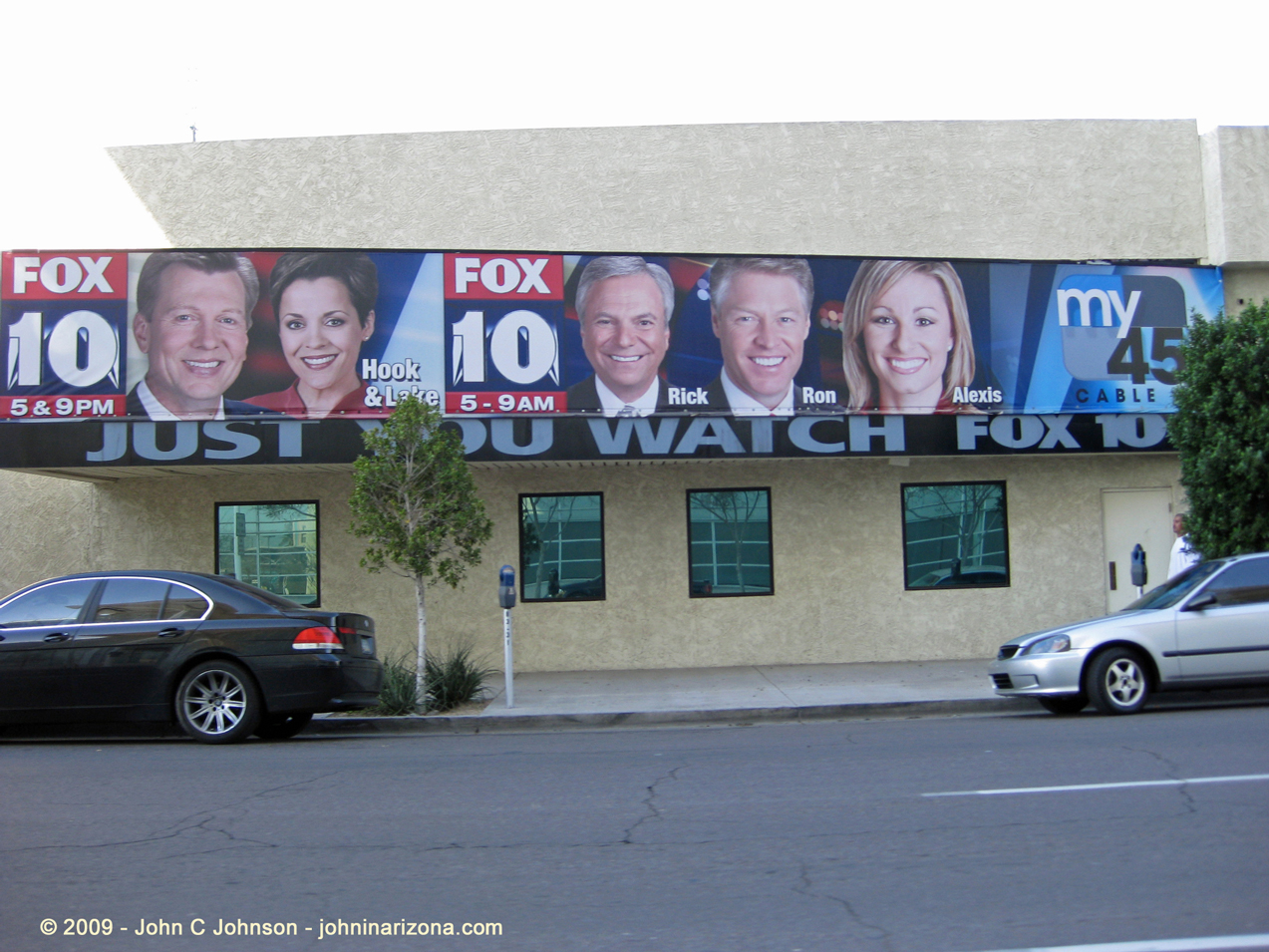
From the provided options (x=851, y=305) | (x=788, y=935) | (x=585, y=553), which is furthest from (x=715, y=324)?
(x=788, y=935)

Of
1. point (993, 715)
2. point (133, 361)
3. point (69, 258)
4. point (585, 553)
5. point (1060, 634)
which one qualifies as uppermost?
point (69, 258)

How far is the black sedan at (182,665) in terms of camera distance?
31.5 feet

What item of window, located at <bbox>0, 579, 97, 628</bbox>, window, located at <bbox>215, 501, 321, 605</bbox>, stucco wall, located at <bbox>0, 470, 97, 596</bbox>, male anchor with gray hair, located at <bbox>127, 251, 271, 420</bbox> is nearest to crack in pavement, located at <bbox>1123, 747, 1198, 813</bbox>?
window, located at <bbox>0, 579, 97, 628</bbox>

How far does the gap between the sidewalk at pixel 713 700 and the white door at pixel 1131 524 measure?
2.94 meters

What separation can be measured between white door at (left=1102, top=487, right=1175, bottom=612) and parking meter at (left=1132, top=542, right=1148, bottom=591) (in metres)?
0.23

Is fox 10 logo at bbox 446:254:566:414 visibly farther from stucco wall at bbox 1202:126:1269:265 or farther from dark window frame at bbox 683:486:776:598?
stucco wall at bbox 1202:126:1269:265

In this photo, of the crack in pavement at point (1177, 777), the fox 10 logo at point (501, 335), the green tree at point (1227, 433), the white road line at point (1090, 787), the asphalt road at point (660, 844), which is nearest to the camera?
the asphalt road at point (660, 844)

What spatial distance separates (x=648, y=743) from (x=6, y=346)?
9.32m

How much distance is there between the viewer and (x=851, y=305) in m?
14.3

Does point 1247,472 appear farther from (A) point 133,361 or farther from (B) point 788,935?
(A) point 133,361

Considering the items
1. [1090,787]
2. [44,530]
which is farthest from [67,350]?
[1090,787]

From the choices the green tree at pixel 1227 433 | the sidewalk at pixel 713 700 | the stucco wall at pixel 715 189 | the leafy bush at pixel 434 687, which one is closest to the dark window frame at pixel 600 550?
the sidewalk at pixel 713 700

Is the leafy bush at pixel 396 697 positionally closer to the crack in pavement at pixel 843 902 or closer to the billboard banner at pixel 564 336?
the billboard banner at pixel 564 336

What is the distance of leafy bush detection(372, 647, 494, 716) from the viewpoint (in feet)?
37.1
